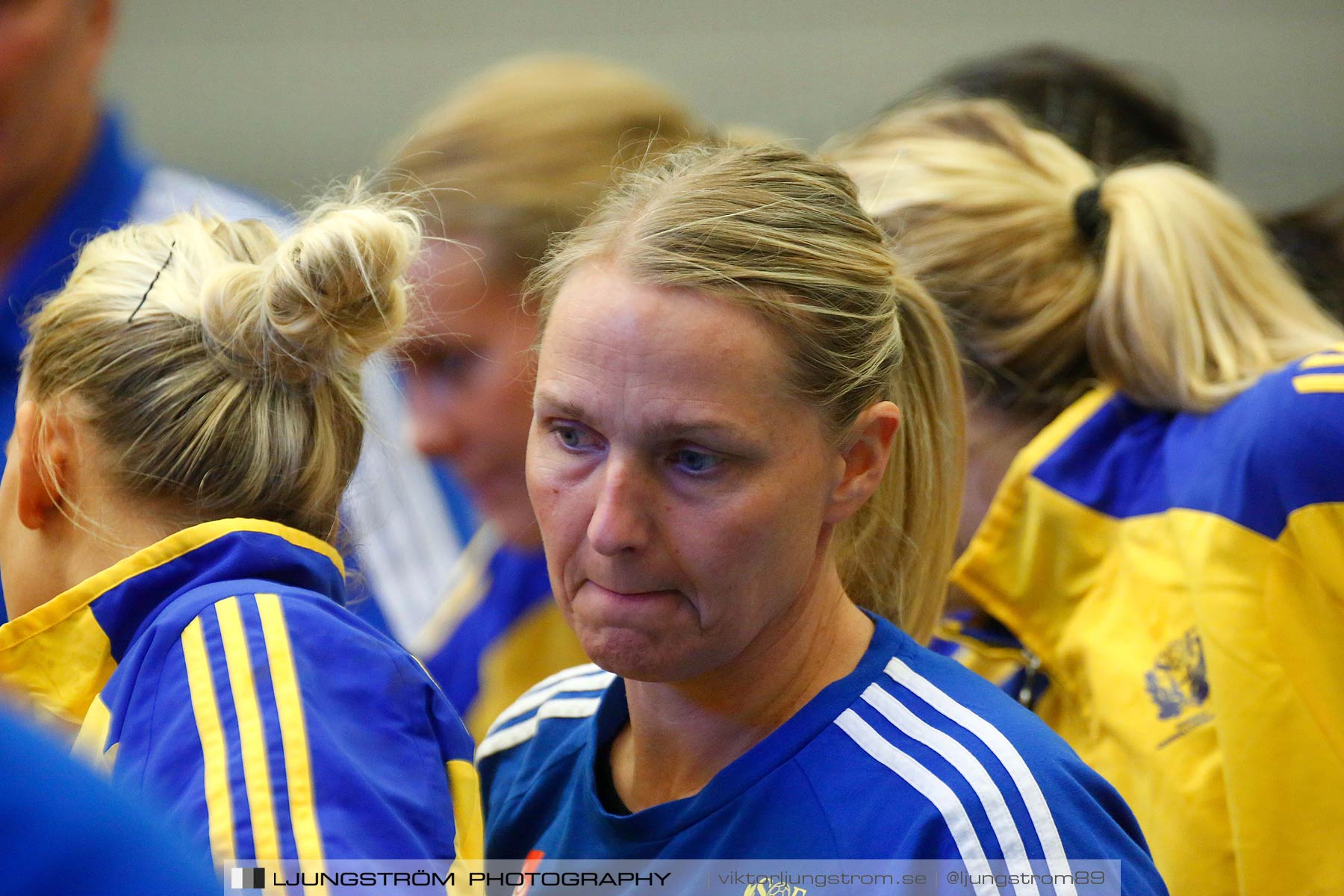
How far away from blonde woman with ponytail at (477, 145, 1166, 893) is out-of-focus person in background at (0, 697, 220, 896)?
2.94ft

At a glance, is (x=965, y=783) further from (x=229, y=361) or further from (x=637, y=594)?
(x=229, y=361)

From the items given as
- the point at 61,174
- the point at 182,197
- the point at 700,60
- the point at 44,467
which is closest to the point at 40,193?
the point at 61,174

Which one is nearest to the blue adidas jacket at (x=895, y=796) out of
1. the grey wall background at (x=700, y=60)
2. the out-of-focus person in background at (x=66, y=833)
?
the out-of-focus person in background at (x=66, y=833)

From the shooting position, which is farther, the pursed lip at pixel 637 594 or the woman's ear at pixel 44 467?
the woman's ear at pixel 44 467

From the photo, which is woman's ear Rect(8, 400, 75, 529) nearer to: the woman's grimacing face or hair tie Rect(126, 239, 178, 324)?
hair tie Rect(126, 239, 178, 324)

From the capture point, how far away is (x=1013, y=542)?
2.37 metres

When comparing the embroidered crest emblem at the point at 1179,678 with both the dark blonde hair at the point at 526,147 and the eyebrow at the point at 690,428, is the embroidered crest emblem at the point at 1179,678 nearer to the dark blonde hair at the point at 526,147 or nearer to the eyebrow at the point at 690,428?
the eyebrow at the point at 690,428

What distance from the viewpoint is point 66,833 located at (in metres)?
0.63

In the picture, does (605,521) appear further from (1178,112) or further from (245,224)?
(1178,112)

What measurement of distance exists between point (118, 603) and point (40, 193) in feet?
5.73

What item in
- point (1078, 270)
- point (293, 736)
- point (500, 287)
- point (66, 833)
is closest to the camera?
point (66, 833)

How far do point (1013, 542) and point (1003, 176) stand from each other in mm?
688

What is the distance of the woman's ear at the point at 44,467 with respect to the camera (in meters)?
1.73

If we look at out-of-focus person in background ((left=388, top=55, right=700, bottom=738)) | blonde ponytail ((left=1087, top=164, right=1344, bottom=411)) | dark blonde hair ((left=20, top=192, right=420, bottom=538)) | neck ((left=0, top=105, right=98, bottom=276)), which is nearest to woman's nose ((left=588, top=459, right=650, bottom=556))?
dark blonde hair ((left=20, top=192, right=420, bottom=538))
